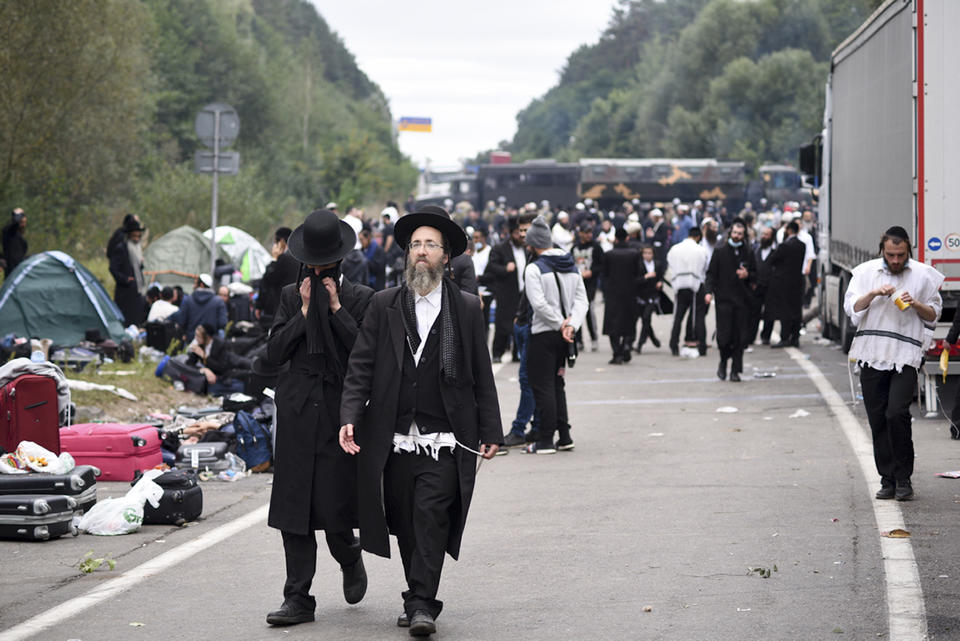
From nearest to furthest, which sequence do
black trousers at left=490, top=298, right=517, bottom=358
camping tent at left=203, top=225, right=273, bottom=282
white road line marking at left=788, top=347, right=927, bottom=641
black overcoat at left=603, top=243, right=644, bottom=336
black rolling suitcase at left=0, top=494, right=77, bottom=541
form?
white road line marking at left=788, top=347, right=927, bottom=641
black rolling suitcase at left=0, top=494, right=77, bottom=541
black trousers at left=490, top=298, right=517, bottom=358
black overcoat at left=603, top=243, right=644, bottom=336
camping tent at left=203, top=225, right=273, bottom=282

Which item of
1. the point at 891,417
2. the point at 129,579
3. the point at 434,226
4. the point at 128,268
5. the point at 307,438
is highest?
the point at 434,226

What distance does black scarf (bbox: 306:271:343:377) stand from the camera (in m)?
6.72

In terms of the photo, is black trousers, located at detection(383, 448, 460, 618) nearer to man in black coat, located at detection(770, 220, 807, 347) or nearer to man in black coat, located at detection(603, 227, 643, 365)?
man in black coat, located at detection(603, 227, 643, 365)

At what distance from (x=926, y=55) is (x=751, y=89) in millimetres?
77272

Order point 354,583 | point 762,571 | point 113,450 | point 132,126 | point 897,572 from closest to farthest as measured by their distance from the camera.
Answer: point 354,583 < point 897,572 < point 762,571 < point 113,450 < point 132,126

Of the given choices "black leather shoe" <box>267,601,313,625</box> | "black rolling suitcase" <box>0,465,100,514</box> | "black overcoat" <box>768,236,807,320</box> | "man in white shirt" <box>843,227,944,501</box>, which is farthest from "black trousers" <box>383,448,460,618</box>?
"black overcoat" <box>768,236,807,320</box>

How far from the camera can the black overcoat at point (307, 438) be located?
6621mm

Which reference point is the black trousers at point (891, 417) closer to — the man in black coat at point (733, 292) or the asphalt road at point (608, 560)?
the asphalt road at point (608, 560)

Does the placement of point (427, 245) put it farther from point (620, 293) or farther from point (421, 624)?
point (620, 293)

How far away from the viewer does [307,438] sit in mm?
6668

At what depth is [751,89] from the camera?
88.2 meters

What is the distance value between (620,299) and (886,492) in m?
10.3

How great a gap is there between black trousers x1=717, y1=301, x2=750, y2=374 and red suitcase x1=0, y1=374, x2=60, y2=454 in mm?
9159

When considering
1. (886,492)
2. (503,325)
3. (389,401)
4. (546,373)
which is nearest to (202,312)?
(503,325)
